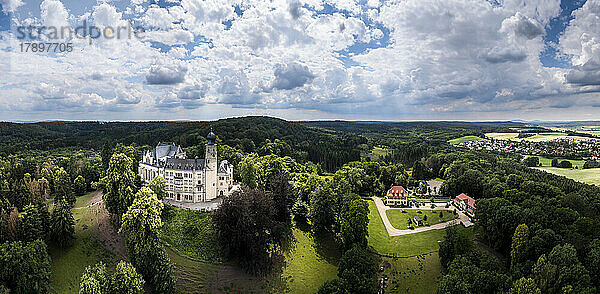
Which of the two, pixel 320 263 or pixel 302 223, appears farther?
pixel 302 223

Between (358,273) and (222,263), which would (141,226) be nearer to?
(222,263)

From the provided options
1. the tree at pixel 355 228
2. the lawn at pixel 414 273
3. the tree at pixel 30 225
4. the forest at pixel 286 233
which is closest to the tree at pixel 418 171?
the forest at pixel 286 233

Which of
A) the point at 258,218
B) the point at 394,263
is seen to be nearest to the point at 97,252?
the point at 258,218

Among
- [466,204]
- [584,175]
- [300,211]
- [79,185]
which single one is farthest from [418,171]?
[79,185]

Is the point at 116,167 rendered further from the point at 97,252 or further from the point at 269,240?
the point at 269,240

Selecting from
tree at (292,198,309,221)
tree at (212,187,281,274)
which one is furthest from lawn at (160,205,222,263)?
tree at (292,198,309,221)

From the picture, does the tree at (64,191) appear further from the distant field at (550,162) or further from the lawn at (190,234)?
the distant field at (550,162)

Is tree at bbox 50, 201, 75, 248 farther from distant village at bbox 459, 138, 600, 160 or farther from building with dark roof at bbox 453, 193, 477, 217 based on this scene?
distant village at bbox 459, 138, 600, 160
